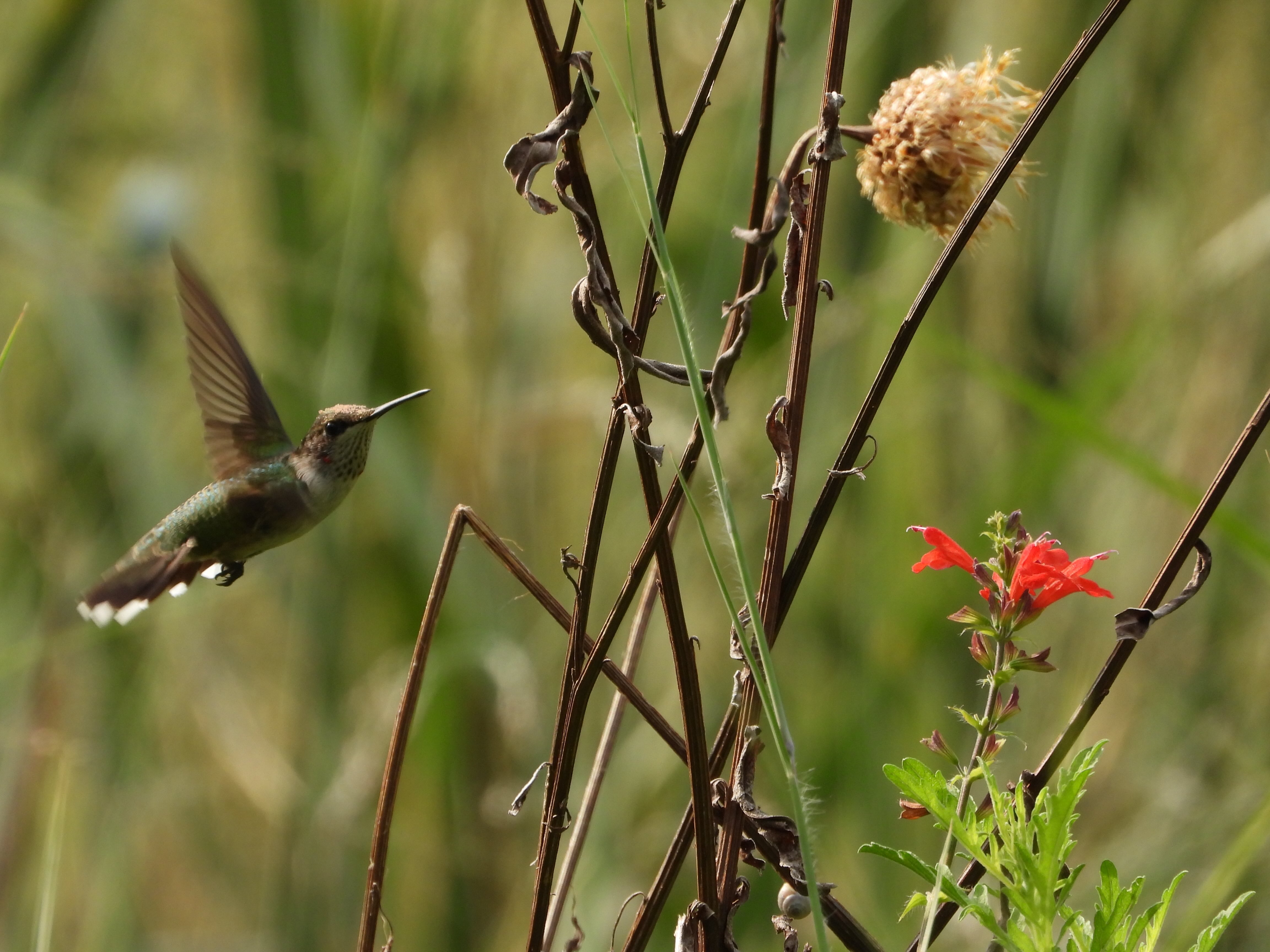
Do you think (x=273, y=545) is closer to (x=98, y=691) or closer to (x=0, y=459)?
(x=98, y=691)

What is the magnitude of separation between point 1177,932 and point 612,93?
78.0 inches

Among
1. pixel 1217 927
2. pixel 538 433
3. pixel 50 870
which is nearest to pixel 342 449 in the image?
pixel 50 870

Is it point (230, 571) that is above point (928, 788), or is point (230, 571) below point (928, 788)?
above

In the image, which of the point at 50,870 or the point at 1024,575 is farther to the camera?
the point at 50,870

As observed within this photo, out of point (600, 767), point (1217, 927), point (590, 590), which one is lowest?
point (1217, 927)

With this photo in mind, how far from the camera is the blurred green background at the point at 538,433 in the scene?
1.89m

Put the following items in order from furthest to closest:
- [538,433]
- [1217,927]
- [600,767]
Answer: [538,433]
[600,767]
[1217,927]

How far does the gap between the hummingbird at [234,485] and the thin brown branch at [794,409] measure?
1.87ft

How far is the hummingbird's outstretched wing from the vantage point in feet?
3.70

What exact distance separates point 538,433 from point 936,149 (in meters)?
1.53

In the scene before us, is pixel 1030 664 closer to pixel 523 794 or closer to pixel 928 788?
pixel 928 788

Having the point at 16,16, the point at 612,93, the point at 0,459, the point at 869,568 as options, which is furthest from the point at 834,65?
the point at 0,459

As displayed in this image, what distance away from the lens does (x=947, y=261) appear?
0.60 metres

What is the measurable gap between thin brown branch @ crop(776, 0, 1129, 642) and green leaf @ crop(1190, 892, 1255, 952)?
0.24m
